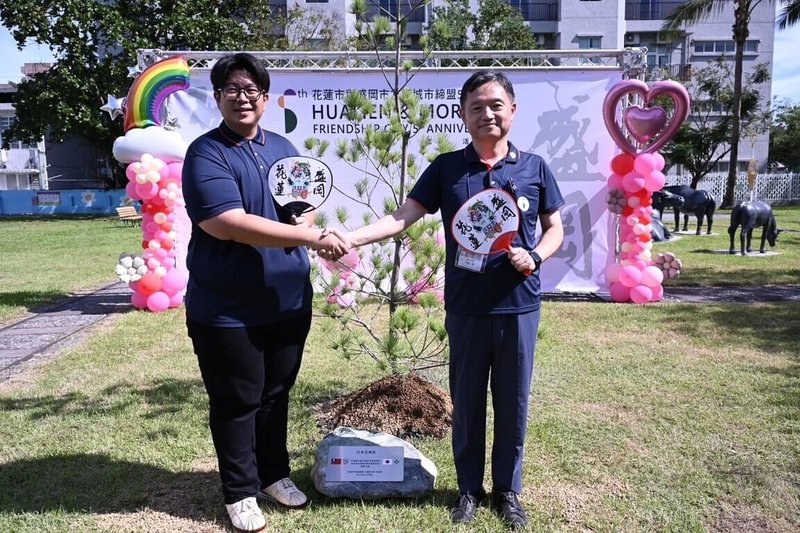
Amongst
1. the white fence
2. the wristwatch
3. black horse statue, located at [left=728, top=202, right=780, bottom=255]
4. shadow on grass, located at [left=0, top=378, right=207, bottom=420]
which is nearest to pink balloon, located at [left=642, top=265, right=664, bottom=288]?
black horse statue, located at [left=728, top=202, right=780, bottom=255]

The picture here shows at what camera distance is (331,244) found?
7.02 feet

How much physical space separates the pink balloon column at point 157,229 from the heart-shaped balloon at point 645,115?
4.51 meters

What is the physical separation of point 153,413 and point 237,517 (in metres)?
1.58

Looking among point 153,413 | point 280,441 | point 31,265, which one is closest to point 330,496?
point 280,441

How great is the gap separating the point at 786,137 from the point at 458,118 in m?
32.2

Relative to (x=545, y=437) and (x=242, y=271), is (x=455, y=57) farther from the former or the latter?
(x=242, y=271)

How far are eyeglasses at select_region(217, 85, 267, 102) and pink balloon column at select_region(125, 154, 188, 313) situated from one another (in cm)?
436

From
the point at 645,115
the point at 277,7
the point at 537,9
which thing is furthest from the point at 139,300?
the point at 537,9

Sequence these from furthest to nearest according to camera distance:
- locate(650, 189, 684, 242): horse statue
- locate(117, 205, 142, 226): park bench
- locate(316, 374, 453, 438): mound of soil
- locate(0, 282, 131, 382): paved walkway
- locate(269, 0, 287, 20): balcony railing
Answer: locate(269, 0, 287, 20): balcony railing < locate(117, 205, 142, 226): park bench < locate(650, 189, 684, 242): horse statue < locate(0, 282, 131, 382): paved walkway < locate(316, 374, 453, 438): mound of soil

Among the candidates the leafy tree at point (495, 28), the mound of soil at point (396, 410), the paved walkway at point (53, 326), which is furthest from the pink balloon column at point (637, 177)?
the leafy tree at point (495, 28)

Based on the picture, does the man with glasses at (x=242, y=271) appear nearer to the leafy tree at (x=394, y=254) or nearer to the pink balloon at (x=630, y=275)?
the leafy tree at (x=394, y=254)

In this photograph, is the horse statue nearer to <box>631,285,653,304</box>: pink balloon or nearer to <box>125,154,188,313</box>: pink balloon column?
<box>631,285,653,304</box>: pink balloon

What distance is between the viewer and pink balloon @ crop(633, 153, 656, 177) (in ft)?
20.6

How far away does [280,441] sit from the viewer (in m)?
2.53
